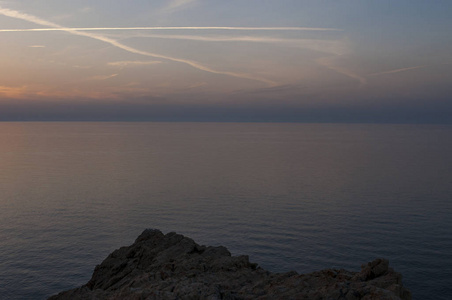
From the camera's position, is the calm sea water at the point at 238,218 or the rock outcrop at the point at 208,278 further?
the calm sea water at the point at 238,218

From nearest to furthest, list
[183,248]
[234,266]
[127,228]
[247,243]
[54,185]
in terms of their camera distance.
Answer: [234,266] → [183,248] → [247,243] → [127,228] → [54,185]

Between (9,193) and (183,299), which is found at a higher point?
(183,299)

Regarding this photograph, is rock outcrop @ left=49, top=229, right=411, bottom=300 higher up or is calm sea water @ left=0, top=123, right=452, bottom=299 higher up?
rock outcrop @ left=49, top=229, right=411, bottom=300

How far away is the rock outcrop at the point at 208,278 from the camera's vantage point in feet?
48.6

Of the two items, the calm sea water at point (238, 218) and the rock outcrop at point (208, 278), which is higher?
the rock outcrop at point (208, 278)

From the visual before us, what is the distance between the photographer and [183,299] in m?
14.6

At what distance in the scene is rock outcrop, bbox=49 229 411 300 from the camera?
14.8 m

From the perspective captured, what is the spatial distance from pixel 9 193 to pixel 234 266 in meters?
74.4

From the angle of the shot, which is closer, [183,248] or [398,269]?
[183,248]

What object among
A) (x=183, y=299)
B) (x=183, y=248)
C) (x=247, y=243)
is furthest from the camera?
(x=247, y=243)

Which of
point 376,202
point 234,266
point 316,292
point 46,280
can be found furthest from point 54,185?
point 316,292

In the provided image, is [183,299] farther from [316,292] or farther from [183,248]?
[183,248]

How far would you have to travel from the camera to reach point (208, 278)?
61.0ft

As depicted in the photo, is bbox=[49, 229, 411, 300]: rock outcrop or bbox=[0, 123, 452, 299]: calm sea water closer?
bbox=[49, 229, 411, 300]: rock outcrop
